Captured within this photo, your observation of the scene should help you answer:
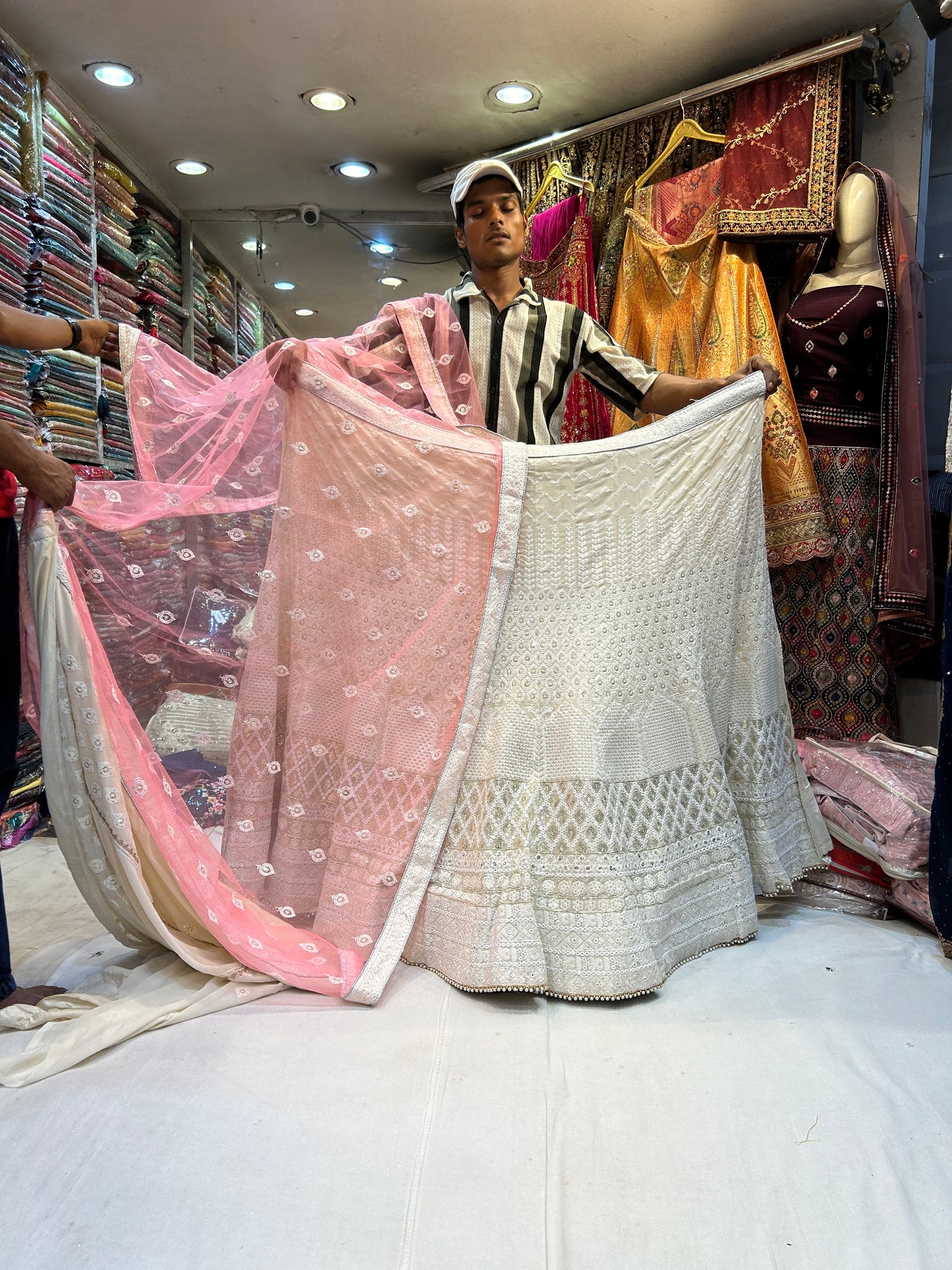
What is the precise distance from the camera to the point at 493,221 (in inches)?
96.8

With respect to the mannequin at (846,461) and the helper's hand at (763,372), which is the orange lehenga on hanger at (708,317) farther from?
the helper's hand at (763,372)

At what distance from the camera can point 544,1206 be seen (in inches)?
50.5

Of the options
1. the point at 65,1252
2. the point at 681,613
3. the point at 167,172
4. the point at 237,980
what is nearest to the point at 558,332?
the point at 681,613

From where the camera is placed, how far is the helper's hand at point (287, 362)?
2010 millimetres

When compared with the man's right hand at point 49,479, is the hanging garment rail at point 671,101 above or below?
above

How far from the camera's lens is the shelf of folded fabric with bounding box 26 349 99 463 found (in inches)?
135

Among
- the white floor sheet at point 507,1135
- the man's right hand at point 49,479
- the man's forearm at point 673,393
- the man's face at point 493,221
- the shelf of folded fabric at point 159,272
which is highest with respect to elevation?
the shelf of folded fabric at point 159,272

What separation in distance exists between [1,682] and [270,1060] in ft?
2.74

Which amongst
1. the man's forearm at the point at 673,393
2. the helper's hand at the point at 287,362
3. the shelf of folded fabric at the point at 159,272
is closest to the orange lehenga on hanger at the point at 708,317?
the man's forearm at the point at 673,393

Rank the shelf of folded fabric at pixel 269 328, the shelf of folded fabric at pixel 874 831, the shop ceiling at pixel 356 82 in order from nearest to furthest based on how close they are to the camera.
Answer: the shelf of folded fabric at pixel 874 831 → the shop ceiling at pixel 356 82 → the shelf of folded fabric at pixel 269 328

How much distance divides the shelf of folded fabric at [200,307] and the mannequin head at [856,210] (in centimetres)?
277

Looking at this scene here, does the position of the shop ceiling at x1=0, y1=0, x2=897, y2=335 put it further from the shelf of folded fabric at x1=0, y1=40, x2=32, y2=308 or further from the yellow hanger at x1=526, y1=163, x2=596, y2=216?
the yellow hanger at x1=526, y1=163, x2=596, y2=216

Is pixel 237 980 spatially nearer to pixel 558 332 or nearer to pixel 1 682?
pixel 1 682

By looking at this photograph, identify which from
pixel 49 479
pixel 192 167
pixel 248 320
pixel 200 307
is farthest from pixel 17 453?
pixel 200 307
